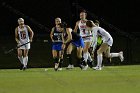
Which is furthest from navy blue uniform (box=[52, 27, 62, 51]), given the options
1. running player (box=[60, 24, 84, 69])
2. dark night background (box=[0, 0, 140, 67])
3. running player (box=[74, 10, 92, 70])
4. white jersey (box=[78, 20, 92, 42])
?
dark night background (box=[0, 0, 140, 67])

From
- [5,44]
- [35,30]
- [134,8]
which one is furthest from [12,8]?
[134,8]

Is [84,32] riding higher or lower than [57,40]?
higher

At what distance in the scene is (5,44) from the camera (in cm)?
2392

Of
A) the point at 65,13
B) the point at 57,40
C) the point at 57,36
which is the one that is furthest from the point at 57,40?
the point at 65,13

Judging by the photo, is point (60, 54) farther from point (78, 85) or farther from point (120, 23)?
point (120, 23)

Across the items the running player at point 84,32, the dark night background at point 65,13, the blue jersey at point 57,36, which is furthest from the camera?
the dark night background at point 65,13

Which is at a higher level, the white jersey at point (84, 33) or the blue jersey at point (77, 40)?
the white jersey at point (84, 33)

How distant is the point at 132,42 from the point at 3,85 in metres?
13.1

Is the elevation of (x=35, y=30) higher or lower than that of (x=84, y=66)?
higher

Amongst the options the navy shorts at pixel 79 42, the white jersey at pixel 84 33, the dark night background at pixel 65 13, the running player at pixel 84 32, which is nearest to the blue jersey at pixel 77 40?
the navy shorts at pixel 79 42

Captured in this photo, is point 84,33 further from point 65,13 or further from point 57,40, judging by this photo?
point 65,13

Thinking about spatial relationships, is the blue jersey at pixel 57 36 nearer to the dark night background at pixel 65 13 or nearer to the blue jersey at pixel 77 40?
the blue jersey at pixel 77 40

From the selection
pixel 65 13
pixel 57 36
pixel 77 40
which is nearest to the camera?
pixel 77 40

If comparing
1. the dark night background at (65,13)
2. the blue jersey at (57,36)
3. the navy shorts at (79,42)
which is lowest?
the navy shorts at (79,42)
